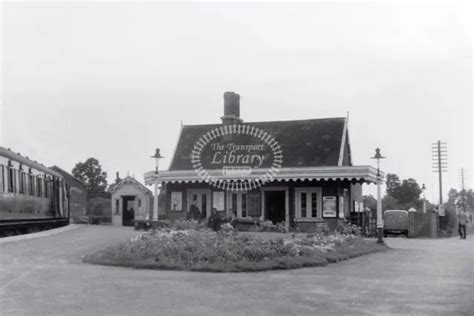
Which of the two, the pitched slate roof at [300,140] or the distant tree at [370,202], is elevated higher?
the pitched slate roof at [300,140]

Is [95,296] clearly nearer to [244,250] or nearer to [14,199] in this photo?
[244,250]

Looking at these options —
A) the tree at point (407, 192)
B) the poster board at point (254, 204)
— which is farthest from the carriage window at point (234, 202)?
the tree at point (407, 192)

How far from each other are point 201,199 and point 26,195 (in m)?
10.4

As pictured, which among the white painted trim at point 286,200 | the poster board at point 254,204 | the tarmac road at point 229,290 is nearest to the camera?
the tarmac road at point 229,290

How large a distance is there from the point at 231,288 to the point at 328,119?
23.1 metres

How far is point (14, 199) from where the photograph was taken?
2031 cm

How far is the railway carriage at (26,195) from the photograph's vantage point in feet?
64.0

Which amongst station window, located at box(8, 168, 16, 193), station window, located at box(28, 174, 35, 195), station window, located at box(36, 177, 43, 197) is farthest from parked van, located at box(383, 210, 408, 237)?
station window, located at box(8, 168, 16, 193)

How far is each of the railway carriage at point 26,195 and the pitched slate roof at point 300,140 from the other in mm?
6664

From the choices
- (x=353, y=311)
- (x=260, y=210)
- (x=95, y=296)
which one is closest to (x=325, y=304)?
(x=353, y=311)

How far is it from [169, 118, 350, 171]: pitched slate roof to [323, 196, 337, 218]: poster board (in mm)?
2102

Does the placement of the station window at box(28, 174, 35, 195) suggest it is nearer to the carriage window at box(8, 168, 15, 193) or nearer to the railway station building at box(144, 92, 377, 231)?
the carriage window at box(8, 168, 15, 193)

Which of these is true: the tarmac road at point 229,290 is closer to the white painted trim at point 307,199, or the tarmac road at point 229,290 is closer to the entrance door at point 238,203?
the white painted trim at point 307,199

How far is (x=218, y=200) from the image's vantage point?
30391 millimetres
